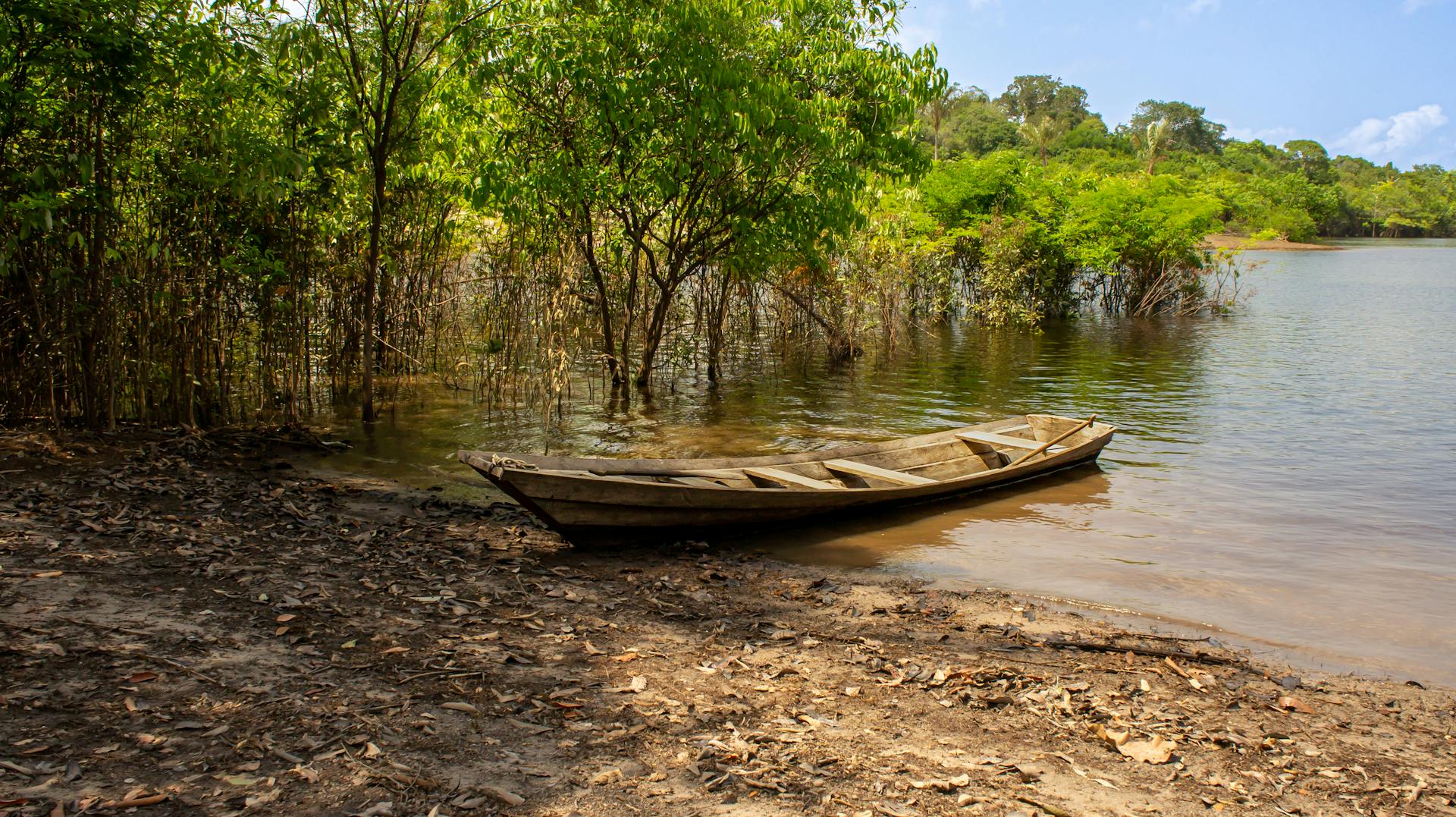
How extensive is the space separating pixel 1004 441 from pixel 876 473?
2170 millimetres

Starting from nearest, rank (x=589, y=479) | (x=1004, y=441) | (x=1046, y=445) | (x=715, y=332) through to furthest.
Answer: (x=589, y=479) < (x=1046, y=445) < (x=1004, y=441) < (x=715, y=332)

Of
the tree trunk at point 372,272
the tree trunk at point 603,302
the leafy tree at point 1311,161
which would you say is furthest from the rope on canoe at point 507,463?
the leafy tree at point 1311,161

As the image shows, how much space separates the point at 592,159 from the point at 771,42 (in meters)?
2.55

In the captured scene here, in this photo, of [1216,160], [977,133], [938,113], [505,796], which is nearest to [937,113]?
[938,113]

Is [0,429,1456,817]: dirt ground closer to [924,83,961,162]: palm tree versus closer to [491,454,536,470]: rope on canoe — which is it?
[491,454,536,470]: rope on canoe

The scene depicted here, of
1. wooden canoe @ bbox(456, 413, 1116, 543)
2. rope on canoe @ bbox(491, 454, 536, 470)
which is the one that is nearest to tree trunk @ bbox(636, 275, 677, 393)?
wooden canoe @ bbox(456, 413, 1116, 543)

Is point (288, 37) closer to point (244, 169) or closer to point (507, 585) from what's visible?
point (244, 169)

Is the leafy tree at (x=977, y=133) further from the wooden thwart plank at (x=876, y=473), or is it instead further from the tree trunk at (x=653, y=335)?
the wooden thwart plank at (x=876, y=473)

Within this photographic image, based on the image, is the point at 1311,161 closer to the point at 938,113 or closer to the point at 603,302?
the point at 938,113

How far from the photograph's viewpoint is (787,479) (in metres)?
7.84

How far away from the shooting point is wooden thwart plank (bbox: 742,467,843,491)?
25.3 ft

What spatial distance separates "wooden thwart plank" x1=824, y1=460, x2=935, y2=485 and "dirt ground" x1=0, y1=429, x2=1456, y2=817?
199 cm

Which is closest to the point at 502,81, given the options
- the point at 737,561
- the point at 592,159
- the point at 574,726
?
the point at 592,159

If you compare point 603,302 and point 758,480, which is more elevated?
point 603,302
